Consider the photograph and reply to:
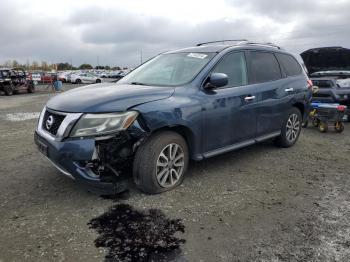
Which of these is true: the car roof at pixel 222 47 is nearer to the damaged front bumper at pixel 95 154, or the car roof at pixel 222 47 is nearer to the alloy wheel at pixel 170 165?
the alloy wheel at pixel 170 165

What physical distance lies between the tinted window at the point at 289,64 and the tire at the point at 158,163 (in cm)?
284

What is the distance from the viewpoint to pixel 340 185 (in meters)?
4.46

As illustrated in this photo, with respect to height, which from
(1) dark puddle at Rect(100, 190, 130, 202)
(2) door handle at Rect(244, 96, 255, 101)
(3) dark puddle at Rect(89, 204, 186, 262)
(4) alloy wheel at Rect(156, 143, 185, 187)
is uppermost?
(2) door handle at Rect(244, 96, 255, 101)

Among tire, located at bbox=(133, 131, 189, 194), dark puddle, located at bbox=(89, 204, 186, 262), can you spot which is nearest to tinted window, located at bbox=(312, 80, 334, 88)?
tire, located at bbox=(133, 131, 189, 194)

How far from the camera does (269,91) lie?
532cm

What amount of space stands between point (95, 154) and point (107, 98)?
0.64 metres

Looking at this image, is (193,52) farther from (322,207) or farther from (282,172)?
(322,207)

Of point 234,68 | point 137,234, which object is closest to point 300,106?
point 234,68

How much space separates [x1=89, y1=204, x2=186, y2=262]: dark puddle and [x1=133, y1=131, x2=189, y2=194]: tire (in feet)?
1.14

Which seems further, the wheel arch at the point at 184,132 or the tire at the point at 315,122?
the tire at the point at 315,122

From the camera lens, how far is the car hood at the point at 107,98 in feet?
11.8

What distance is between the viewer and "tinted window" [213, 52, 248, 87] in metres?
4.65

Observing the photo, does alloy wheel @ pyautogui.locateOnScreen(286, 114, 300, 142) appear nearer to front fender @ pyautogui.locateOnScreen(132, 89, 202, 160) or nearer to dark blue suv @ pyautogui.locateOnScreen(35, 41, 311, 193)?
dark blue suv @ pyautogui.locateOnScreen(35, 41, 311, 193)

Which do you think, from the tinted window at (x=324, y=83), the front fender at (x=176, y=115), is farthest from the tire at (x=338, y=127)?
the front fender at (x=176, y=115)
